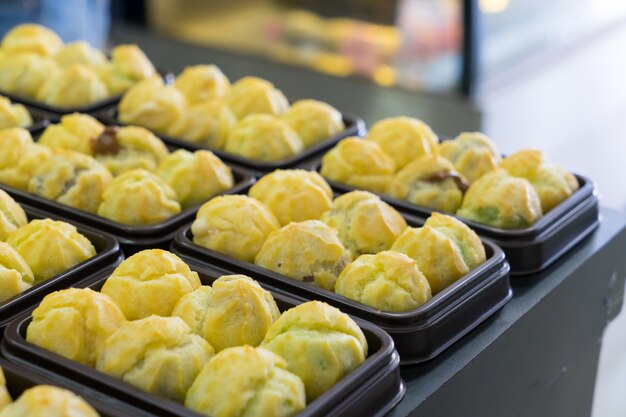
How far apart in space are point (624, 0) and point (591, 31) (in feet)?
1.15

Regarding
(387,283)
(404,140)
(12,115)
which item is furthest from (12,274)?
(404,140)

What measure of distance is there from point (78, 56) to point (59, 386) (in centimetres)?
142

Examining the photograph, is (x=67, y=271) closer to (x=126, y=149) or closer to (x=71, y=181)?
Result: (x=71, y=181)

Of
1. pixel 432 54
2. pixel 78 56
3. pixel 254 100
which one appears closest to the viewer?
pixel 254 100

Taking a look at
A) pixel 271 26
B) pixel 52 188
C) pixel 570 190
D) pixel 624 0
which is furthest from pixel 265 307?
pixel 624 0

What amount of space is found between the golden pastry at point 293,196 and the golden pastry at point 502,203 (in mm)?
273

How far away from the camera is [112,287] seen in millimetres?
1480

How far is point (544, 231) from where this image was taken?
1.78 metres

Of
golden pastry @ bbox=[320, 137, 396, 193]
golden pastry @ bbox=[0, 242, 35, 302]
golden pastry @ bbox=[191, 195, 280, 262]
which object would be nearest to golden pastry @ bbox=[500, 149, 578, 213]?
golden pastry @ bbox=[320, 137, 396, 193]

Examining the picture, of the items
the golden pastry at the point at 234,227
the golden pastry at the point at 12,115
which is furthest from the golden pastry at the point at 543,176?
the golden pastry at the point at 12,115

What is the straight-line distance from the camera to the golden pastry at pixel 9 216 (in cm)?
166

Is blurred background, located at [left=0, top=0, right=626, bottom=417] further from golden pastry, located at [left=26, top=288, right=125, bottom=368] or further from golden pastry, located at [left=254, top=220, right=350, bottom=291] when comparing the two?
golden pastry, located at [left=26, top=288, right=125, bottom=368]

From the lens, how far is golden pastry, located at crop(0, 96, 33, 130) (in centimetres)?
217

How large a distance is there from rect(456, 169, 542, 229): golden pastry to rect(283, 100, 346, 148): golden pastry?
0.46m
